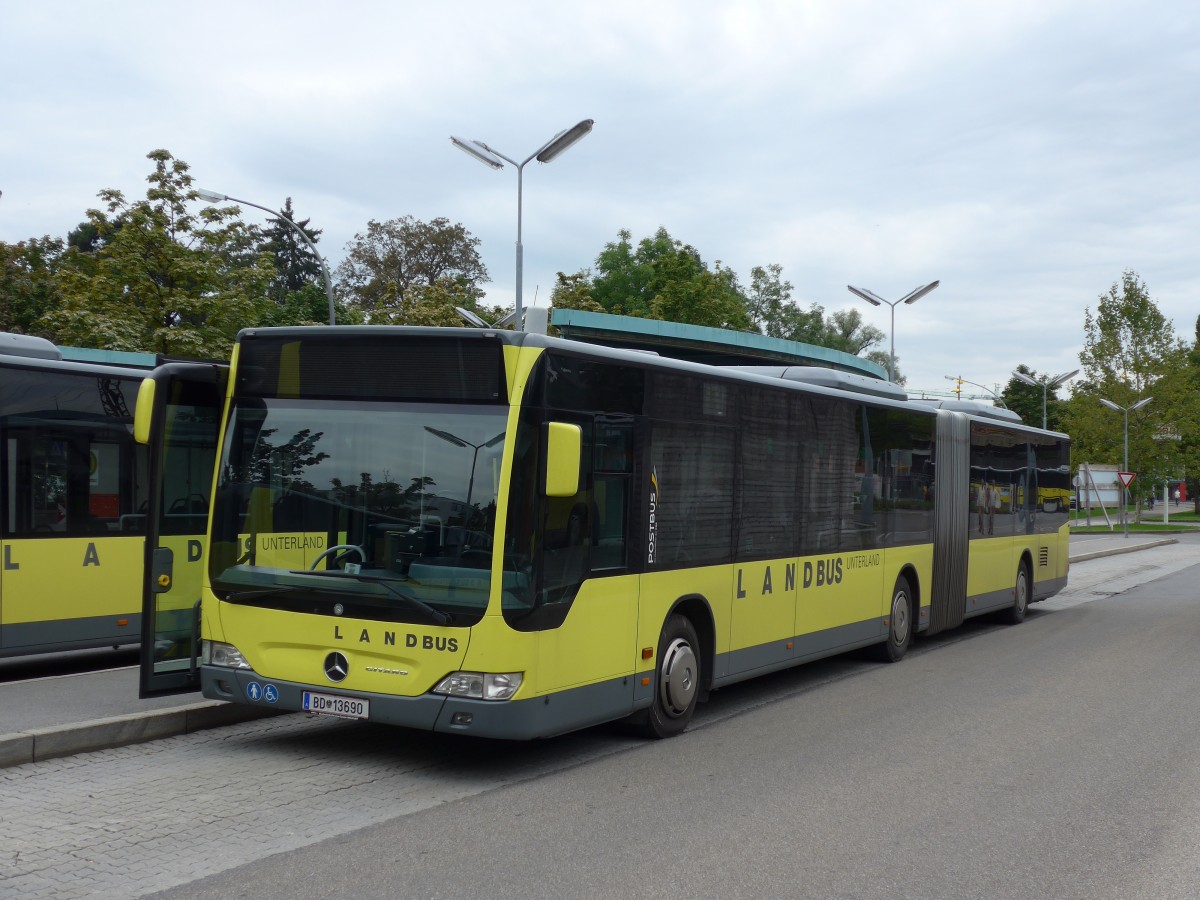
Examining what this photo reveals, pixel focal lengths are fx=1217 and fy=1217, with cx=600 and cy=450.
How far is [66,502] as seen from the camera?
11.5m

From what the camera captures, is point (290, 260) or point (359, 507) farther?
point (290, 260)

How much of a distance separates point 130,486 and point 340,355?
5339 mm

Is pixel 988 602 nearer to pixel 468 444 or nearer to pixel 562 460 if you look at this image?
pixel 562 460

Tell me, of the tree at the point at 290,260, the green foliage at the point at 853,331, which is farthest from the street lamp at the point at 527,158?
the green foliage at the point at 853,331

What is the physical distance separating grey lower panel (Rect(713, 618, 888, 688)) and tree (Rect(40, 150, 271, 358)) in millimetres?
19580

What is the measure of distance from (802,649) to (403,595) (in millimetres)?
5109

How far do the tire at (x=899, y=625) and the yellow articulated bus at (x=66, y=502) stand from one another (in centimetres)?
792

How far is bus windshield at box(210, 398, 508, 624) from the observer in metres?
7.31

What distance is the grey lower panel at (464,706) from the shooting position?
23.9ft

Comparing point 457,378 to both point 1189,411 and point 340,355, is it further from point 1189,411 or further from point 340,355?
point 1189,411

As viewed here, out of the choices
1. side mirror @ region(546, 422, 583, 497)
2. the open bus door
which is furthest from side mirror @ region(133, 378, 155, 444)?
side mirror @ region(546, 422, 583, 497)

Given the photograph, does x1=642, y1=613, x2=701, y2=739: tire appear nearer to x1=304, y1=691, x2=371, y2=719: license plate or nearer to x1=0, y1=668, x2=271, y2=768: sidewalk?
x1=304, y1=691, x2=371, y2=719: license plate

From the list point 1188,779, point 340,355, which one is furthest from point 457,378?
point 1188,779

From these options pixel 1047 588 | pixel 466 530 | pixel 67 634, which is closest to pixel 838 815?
pixel 466 530
